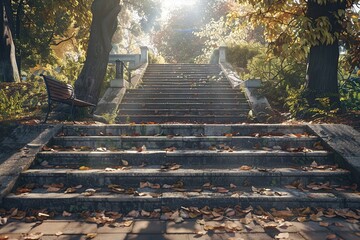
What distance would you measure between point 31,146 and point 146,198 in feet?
7.57

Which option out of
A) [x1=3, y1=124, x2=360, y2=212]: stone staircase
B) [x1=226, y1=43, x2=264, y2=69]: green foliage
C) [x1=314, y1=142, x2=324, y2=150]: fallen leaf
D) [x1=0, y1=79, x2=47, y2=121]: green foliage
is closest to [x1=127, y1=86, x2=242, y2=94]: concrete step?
[x1=0, y1=79, x2=47, y2=121]: green foliage

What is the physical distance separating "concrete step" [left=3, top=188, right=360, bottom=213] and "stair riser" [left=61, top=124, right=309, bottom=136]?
2.00 metres

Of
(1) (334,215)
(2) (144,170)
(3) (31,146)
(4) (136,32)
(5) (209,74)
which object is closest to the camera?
(1) (334,215)

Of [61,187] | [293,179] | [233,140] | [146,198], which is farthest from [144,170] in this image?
[293,179]

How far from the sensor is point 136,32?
2386cm

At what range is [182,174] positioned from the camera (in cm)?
389

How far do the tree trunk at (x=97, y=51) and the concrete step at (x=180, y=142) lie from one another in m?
3.06

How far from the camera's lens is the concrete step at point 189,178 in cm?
384

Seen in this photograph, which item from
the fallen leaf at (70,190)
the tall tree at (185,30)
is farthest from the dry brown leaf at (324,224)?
the tall tree at (185,30)

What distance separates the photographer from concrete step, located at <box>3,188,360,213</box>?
3334 mm

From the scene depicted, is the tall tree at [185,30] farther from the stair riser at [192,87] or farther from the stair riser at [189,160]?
the stair riser at [189,160]

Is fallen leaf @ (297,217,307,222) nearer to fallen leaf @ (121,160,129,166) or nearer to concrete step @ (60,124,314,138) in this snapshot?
concrete step @ (60,124,314,138)

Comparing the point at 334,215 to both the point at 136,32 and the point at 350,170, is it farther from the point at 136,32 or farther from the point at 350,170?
the point at 136,32

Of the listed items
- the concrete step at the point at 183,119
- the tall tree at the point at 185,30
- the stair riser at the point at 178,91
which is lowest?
the concrete step at the point at 183,119
